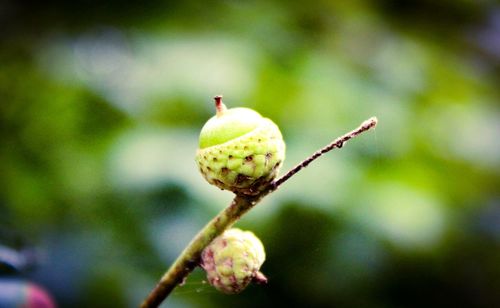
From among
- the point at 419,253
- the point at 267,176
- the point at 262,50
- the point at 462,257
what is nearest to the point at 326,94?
the point at 262,50

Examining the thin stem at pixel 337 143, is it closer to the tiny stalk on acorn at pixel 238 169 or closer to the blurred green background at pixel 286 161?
the tiny stalk on acorn at pixel 238 169

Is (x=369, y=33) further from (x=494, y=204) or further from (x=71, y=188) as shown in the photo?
(x=71, y=188)

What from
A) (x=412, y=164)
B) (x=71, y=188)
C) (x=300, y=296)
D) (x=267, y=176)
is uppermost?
(x=412, y=164)

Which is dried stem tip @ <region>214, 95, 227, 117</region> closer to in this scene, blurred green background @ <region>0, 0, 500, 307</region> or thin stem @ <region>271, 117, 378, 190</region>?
thin stem @ <region>271, 117, 378, 190</region>

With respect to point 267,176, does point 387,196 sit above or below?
above

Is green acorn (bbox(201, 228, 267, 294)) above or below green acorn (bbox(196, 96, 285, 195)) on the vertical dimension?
below

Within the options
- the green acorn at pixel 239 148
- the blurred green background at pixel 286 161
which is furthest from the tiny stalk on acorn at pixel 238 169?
the blurred green background at pixel 286 161

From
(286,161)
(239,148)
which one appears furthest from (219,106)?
(286,161)

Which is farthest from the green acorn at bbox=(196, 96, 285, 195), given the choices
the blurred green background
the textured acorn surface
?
the blurred green background
